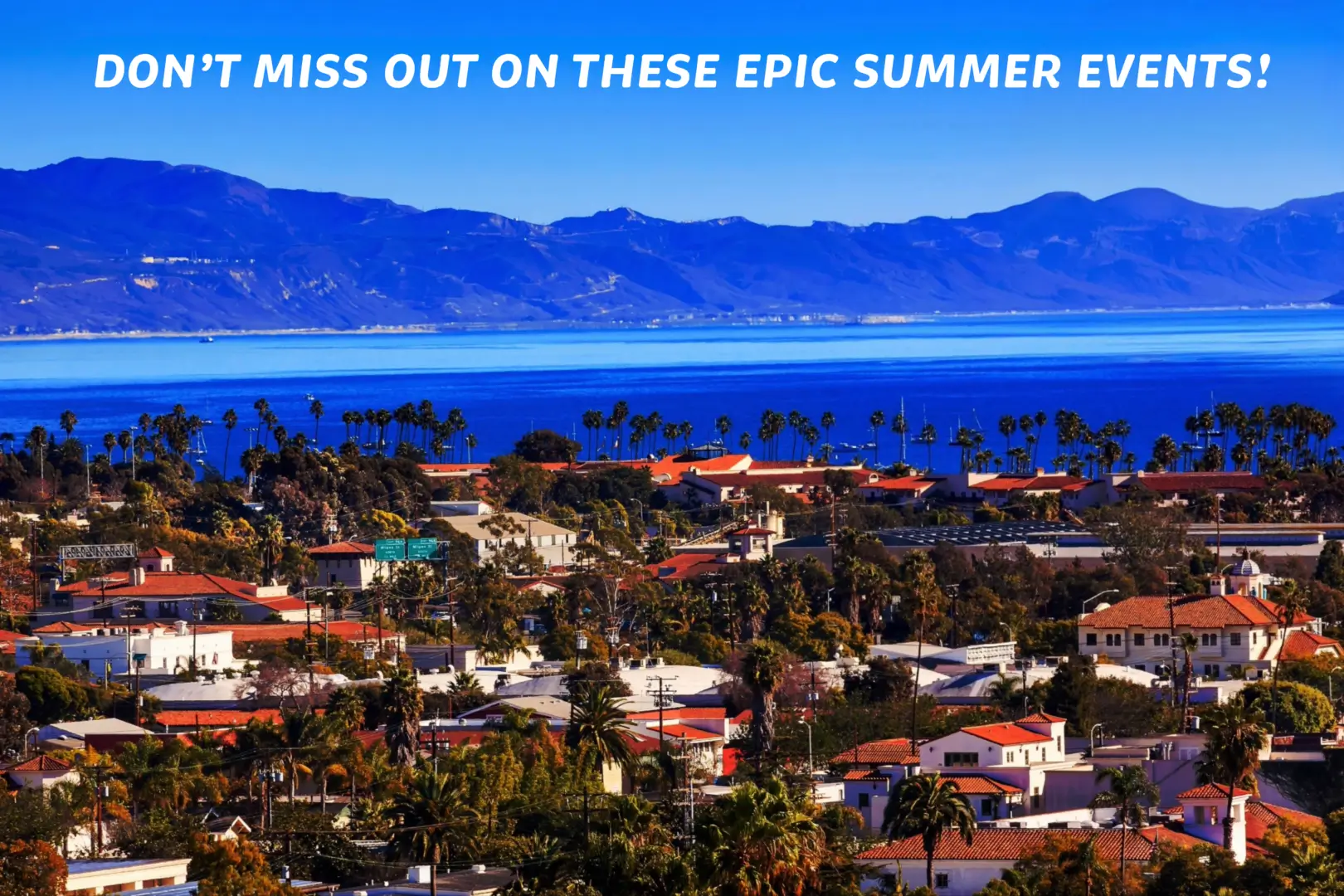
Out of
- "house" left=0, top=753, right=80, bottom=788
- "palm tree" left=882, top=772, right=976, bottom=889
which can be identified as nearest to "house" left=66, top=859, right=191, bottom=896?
"palm tree" left=882, top=772, right=976, bottom=889

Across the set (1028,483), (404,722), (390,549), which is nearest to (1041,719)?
(404,722)

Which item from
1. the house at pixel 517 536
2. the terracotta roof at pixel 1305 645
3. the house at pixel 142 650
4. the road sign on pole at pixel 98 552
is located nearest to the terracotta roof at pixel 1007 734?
the terracotta roof at pixel 1305 645

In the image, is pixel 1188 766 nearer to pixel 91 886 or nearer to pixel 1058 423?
pixel 91 886

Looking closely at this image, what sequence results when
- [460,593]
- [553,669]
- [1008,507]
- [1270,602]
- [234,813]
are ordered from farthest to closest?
[1008,507], [460,593], [1270,602], [553,669], [234,813]

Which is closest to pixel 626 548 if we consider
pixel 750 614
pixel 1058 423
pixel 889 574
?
pixel 889 574

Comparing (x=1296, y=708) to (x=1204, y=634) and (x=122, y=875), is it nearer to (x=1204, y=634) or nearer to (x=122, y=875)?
(x=1204, y=634)

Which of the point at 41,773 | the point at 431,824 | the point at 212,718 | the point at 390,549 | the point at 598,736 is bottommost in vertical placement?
the point at 212,718
